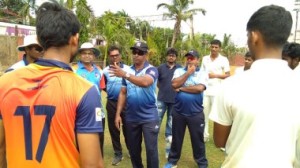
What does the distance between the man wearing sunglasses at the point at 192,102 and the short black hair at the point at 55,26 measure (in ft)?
10.4

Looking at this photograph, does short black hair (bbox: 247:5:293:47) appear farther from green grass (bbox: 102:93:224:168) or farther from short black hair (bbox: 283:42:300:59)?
green grass (bbox: 102:93:224:168)

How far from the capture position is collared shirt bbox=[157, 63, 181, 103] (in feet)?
22.3

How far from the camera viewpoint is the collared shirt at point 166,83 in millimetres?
6793

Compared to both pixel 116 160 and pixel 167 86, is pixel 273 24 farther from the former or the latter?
pixel 167 86

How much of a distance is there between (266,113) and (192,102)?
128 inches

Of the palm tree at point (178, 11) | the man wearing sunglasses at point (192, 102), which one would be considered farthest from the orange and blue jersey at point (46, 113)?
the palm tree at point (178, 11)

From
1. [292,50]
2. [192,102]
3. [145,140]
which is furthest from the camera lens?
[192,102]

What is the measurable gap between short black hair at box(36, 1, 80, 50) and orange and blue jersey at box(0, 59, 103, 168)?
12 cm

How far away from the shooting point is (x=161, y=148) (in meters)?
6.57

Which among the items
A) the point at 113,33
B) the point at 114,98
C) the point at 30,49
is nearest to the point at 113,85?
the point at 114,98

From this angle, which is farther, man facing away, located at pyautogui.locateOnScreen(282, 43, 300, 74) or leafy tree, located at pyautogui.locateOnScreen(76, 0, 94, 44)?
leafy tree, located at pyautogui.locateOnScreen(76, 0, 94, 44)

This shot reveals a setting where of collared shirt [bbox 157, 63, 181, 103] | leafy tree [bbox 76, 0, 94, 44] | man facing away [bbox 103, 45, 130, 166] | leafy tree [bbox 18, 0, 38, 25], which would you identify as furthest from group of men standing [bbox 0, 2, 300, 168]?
leafy tree [bbox 18, 0, 38, 25]

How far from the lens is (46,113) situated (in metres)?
1.82

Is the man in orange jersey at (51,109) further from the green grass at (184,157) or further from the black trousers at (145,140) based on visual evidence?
the green grass at (184,157)
